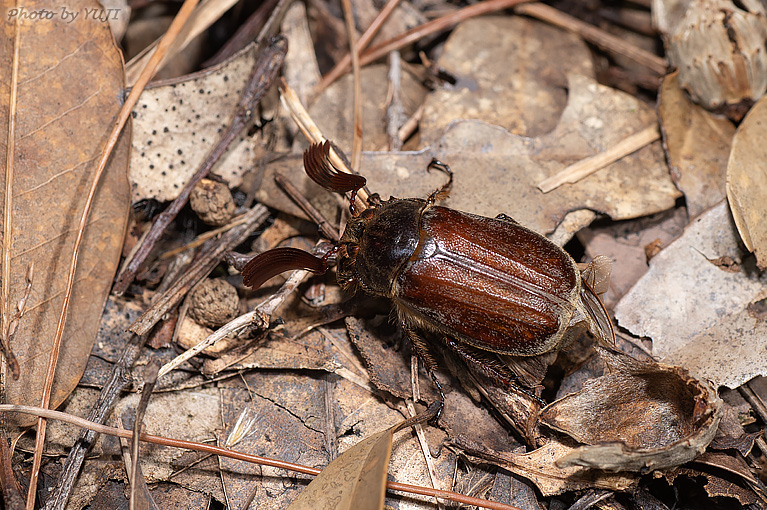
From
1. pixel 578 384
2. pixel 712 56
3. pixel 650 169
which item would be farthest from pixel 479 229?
pixel 712 56

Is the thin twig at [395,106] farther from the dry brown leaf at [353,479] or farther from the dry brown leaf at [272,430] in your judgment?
the dry brown leaf at [353,479]

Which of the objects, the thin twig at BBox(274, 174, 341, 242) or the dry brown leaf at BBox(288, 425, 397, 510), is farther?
the thin twig at BBox(274, 174, 341, 242)

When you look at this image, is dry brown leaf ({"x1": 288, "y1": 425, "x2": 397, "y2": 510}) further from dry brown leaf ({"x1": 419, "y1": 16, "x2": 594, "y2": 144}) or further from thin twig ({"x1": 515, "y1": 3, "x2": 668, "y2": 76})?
thin twig ({"x1": 515, "y1": 3, "x2": 668, "y2": 76})

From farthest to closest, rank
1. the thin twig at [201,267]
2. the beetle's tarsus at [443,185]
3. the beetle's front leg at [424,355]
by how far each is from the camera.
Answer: the beetle's tarsus at [443,185] < the thin twig at [201,267] < the beetle's front leg at [424,355]

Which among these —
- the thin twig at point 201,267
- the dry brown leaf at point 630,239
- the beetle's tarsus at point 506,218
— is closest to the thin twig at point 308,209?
the thin twig at point 201,267

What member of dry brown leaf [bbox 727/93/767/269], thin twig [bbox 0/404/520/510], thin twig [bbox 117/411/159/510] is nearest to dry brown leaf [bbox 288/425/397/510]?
thin twig [bbox 0/404/520/510]

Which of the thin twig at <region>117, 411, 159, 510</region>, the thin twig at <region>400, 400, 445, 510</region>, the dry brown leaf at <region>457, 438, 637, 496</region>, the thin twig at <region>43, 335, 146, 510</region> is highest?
the thin twig at <region>43, 335, 146, 510</region>

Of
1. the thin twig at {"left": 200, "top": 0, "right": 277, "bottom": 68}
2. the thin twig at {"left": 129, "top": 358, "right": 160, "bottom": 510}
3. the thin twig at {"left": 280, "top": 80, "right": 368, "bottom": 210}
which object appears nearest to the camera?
the thin twig at {"left": 129, "top": 358, "right": 160, "bottom": 510}

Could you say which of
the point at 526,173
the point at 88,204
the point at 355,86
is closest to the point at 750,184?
the point at 526,173
